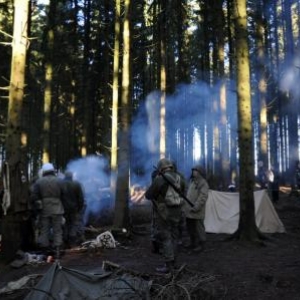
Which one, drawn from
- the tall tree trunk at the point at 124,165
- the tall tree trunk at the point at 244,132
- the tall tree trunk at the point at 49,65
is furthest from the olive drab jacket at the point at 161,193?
the tall tree trunk at the point at 49,65

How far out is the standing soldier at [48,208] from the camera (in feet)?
32.7

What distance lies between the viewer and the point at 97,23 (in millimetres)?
25469

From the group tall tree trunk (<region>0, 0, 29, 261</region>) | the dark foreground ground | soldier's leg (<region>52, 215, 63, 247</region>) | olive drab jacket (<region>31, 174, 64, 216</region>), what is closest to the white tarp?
the dark foreground ground

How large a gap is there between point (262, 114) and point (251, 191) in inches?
435

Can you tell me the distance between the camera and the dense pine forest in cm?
1162

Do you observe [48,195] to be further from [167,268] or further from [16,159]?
[167,268]

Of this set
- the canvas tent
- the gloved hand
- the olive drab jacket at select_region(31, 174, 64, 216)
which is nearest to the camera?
the canvas tent

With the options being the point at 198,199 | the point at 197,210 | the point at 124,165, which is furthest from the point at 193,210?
the point at 124,165

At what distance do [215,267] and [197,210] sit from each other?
6.53 feet

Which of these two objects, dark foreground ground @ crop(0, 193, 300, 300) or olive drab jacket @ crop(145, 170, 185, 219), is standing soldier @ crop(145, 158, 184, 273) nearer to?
olive drab jacket @ crop(145, 170, 185, 219)

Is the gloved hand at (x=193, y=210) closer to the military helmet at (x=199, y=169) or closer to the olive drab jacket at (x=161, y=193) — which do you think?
the military helmet at (x=199, y=169)

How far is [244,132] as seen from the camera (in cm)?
1146

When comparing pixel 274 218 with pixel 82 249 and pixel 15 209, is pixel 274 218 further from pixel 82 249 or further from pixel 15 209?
pixel 15 209

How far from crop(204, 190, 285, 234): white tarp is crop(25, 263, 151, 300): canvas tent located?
770 cm
